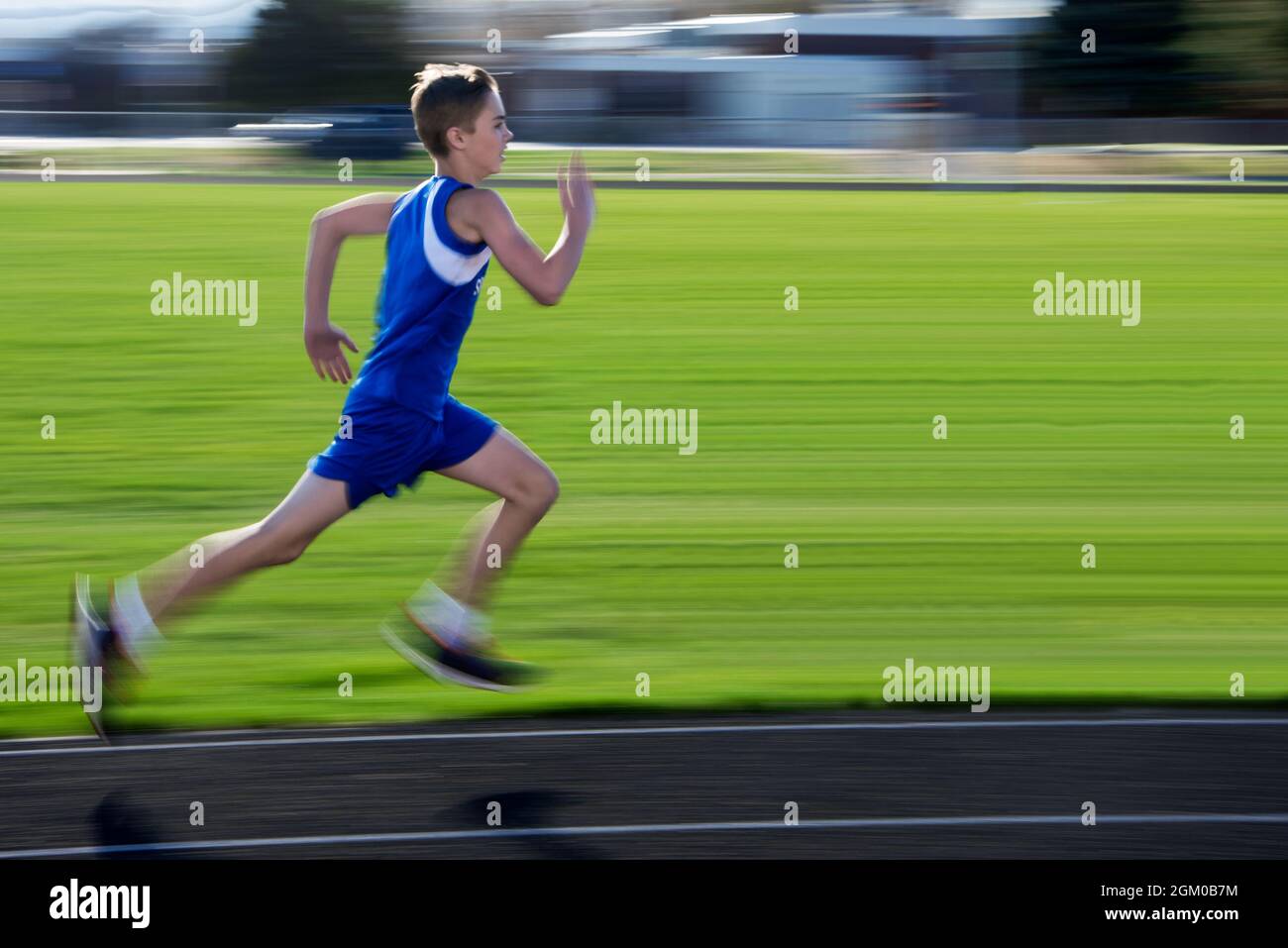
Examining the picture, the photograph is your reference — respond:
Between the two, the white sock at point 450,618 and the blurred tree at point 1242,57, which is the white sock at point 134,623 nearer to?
the white sock at point 450,618

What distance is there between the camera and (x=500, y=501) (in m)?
4.97

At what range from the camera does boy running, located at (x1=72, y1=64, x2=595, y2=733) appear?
4.45 metres

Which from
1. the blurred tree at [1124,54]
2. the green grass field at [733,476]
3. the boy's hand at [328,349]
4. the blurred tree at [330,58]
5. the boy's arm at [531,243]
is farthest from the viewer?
the blurred tree at [1124,54]

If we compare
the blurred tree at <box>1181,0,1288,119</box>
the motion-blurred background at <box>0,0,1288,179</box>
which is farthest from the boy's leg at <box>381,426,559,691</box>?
the blurred tree at <box>1181,0,1288,119</box>

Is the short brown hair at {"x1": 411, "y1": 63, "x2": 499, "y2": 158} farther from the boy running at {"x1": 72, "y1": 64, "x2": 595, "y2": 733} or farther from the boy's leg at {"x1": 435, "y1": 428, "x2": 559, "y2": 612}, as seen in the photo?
the boy's leg at {"x1": 435, "y1": 428, "x2": 559, "y2": 612}

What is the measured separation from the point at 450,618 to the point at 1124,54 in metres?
40.9

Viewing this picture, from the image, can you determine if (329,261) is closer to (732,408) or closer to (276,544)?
(276,544)

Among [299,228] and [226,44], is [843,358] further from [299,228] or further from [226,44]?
[226,44]

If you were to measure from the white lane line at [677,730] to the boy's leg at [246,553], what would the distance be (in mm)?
453

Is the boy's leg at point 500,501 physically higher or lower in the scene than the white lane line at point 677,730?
higher

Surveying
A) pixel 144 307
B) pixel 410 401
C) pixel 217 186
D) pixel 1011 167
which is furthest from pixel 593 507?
pixel 1011 167

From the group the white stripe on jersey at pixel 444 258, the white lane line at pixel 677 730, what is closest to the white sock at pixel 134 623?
the white lane line at pixel 677 730

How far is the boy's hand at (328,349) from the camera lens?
15.7 ft

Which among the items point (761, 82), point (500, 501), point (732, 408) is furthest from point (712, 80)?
point (500, 501)
